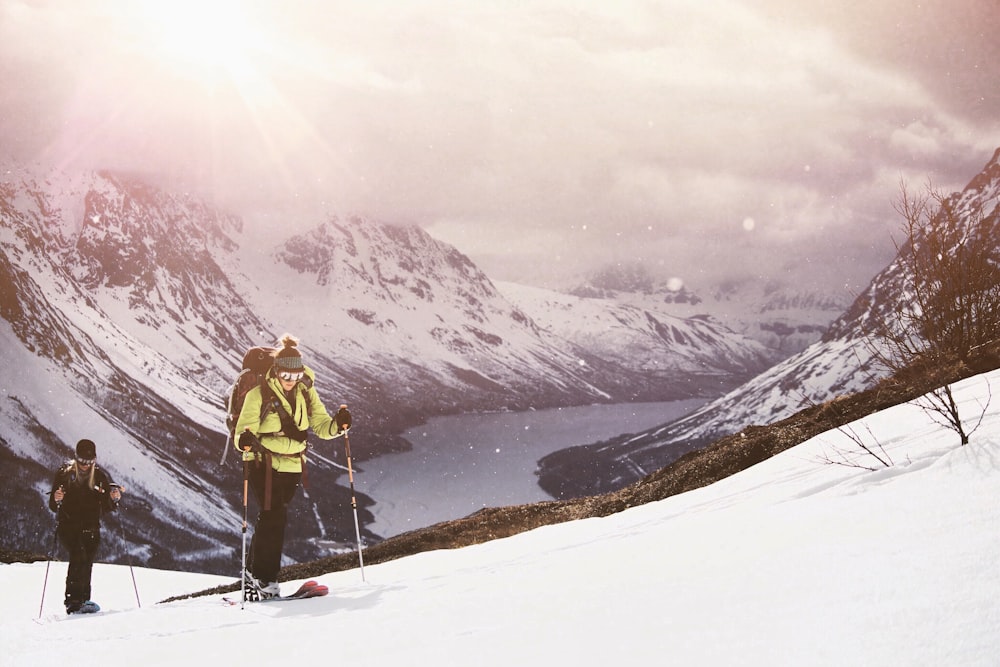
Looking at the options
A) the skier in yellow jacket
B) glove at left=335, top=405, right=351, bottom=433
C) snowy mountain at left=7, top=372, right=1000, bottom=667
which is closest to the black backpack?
the skier in yellow jacket

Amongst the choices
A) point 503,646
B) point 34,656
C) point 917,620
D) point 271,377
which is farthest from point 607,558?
point 34,656

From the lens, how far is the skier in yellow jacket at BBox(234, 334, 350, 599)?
8.11 metres

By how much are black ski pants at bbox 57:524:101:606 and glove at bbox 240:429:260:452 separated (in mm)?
3465

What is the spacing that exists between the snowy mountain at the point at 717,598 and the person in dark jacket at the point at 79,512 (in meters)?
0.81

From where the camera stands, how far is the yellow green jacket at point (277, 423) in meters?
8.05

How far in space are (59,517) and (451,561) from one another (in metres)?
5.55

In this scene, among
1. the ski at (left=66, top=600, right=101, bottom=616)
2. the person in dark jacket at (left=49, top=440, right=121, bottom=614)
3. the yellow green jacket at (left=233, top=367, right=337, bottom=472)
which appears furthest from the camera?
the person in dark jacket at (left=49, top=440, right=121, bottom=614)

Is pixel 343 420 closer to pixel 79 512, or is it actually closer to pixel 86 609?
pixel 79 512

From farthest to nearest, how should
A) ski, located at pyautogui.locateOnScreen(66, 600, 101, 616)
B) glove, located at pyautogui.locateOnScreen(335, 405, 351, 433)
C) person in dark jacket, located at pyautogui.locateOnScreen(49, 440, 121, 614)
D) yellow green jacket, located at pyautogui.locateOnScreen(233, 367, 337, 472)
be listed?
person in dark jacket, located at pyautogui.locateOnScreen(49, 440, 121, 614), ski, located at pyautogui.locateOnScreen(66, 600, 101, 616), glove, located at pyautogui.locateOnScreen(335, 405, 351, 433), yellow green jacket, located at pyautogui.locateOnScreen(233, 367, 337, 472)

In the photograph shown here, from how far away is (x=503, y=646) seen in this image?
14.5ft

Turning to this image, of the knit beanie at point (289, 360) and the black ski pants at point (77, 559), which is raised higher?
the knit beanie at point (289, 360)

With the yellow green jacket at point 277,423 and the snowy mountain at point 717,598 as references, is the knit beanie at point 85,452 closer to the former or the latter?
the snowy mountain at point 717,598

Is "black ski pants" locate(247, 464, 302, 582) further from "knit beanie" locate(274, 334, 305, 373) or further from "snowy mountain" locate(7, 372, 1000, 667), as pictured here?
"knit beanie" locate(274, 334, 305, 373)

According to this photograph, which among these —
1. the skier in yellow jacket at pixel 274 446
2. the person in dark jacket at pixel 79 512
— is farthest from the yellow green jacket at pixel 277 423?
the person in dark jacket at pixel 79 512
